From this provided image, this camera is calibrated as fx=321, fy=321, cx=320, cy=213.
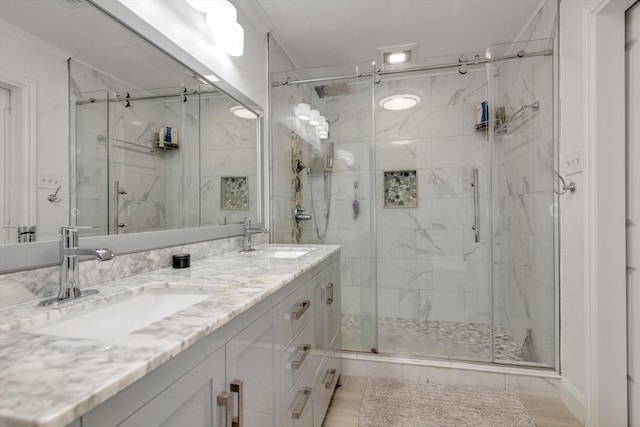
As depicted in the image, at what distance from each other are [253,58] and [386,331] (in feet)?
7.43

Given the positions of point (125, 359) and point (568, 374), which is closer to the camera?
point (125, 359)

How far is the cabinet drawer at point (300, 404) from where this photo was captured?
112cm

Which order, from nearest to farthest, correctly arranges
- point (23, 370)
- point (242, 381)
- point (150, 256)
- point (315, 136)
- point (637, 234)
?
point (23, 370)
point (242, 381)
point (150, 256)
point (637, 234)
point (315, 136)

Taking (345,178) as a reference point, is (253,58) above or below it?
above

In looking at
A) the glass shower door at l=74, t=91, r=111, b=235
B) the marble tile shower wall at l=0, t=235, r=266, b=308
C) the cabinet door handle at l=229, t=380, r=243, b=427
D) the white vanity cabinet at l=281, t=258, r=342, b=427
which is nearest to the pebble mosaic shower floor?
the white vanity cabinet at l=281, t=258, r=342, b=427

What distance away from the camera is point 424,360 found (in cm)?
218

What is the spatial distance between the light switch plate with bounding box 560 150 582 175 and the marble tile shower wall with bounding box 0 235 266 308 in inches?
80.1

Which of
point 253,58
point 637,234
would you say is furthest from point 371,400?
point 253,58

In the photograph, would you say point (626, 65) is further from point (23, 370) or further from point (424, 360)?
point (23, 370)

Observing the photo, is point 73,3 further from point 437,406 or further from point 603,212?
point 437,406

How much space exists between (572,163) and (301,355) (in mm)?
1806

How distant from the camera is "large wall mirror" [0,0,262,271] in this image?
83 centimetres

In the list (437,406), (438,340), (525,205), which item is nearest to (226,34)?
(525,205)

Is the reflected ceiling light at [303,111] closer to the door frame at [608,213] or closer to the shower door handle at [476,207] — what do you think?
the shower door handle at [476,207]
